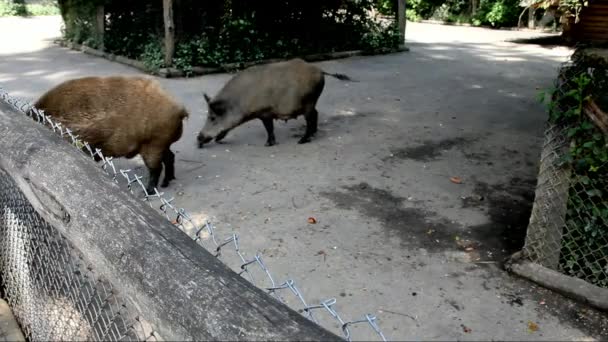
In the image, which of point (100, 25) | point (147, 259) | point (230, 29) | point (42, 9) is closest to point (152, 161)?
point (147, 259)

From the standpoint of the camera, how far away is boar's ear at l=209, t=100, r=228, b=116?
6578mm

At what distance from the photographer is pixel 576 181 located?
11.8 feet

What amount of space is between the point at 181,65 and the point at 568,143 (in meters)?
8.52

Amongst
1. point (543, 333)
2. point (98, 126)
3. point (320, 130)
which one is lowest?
point (543, 333)

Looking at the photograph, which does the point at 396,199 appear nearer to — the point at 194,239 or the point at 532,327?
the point at 532,327

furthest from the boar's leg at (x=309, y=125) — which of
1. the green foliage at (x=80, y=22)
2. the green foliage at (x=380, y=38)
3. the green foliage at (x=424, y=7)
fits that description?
the green foliage at (x=424, y=7)

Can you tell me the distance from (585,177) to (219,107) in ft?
13.8

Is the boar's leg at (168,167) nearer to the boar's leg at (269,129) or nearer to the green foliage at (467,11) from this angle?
the boar's leg at (269,129)

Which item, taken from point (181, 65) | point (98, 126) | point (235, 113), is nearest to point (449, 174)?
point (235, 113)

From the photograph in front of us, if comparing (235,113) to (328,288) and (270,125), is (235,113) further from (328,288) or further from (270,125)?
(328,288)

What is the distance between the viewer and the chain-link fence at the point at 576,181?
11.5 feet

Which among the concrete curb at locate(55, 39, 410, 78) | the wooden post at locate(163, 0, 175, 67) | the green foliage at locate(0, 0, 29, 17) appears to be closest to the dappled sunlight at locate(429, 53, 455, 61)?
the concrete curb at locate(55, 39, 410, 78)

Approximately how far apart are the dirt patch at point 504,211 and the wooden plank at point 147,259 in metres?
3.18

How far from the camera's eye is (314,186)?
540 cm
